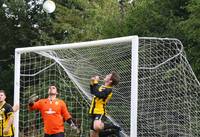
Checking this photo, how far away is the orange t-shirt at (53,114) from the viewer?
10.5m

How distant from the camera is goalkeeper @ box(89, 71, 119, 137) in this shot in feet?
31.5

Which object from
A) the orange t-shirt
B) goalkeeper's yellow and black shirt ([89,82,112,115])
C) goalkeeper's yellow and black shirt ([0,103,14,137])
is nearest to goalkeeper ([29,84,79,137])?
the orange t-shirt

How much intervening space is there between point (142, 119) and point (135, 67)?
160 cm

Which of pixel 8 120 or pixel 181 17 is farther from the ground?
pixel 181 17

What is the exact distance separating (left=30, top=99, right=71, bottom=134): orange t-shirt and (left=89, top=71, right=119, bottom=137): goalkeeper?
857mm

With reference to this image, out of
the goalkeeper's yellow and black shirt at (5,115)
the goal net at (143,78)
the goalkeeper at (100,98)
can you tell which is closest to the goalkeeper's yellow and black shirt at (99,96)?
the goalkeeper at (100,98)

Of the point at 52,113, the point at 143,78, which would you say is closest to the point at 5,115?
the point at 52,113

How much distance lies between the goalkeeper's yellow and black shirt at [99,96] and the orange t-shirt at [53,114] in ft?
3.11

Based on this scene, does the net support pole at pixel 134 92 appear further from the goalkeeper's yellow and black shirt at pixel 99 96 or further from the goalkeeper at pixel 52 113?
the goalkeeper at pixel 52 113

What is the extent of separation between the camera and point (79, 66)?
37.3 ft

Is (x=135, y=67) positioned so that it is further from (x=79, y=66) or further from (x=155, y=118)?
(x=79, y=66)

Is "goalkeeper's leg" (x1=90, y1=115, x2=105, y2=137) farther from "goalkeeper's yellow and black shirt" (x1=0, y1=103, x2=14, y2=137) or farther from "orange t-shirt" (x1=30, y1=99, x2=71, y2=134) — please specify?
"goalkeeper's yellow and black shirt" (x1=0, y1=103, x2=14, y2=137)

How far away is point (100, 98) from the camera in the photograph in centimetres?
978

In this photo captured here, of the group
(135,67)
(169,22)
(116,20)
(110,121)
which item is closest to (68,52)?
(110,121)
